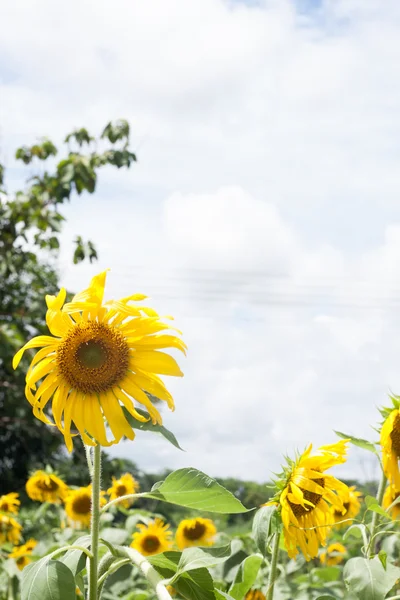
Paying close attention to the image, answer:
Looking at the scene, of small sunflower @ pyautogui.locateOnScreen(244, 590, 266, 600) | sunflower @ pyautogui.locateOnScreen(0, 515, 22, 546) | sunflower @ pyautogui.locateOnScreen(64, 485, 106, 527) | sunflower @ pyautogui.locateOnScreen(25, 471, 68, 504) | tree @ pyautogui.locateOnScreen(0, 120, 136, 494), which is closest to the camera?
small sunflower @ pyautogui.locateOnScreen(244, 590, 266, 600)

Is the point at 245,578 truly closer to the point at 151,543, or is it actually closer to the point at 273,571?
the point at 273,571

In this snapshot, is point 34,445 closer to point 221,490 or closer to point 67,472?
point 67,472

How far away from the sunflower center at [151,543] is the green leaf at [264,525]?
1607 mm

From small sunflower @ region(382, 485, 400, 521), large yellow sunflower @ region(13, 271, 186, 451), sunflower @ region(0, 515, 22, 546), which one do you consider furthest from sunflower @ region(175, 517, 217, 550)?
large yellow sunflower @ region(13, 271, 186, 451)

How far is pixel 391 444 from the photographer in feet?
5.14

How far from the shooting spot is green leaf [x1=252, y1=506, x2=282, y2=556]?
125cm

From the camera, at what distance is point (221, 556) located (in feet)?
3.21

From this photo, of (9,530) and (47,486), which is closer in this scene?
(47,486)

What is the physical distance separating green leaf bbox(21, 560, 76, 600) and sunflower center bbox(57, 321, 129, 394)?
250 mm

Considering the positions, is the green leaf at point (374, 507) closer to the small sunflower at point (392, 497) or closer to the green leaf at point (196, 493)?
the small sunflower at point (392, 497)

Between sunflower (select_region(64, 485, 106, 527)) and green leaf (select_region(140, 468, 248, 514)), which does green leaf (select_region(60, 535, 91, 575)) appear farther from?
sunflower (select_region(64, 485, 106, 527))

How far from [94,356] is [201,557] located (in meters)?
0.33

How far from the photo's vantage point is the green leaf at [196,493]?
0.97 metres

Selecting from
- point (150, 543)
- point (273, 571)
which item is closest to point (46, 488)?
point (150, 543)
